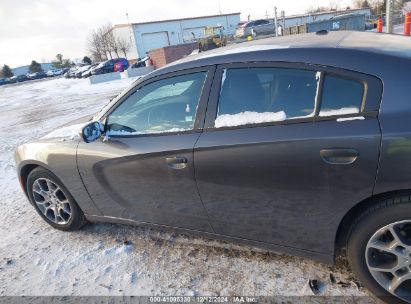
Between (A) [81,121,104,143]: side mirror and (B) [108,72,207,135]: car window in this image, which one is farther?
(A) [81,121,104,143]: side mirror

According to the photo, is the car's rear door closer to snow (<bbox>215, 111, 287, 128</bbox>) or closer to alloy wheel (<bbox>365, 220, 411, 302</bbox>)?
snow (<bbox>215, 111, 287, 128</bbox>)

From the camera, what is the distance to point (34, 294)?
2732mm

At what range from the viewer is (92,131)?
9.11 feet

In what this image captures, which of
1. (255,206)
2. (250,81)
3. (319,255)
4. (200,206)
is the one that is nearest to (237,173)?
(255,206)

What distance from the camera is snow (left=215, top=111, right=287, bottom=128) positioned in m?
2.14

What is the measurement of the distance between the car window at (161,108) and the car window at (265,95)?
24cm

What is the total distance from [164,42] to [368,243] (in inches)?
2075

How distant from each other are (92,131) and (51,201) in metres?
1.26

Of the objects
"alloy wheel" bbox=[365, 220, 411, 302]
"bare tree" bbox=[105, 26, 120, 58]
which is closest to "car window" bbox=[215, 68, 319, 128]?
"alloy wheel" bbox=[365, 220, 411, 302]

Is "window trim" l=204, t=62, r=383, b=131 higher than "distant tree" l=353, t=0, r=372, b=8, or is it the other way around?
"window trim" l=204, t=62, r=383, b=131

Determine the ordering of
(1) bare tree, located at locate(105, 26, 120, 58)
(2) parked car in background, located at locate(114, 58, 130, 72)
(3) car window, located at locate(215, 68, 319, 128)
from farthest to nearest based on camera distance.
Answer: (1) bare tree, located at locate(105, 26, 120, 58), (2) parked car in background, located at locate(114, 58, 130, 72), (3) car window, located at locate(215, 68, 319, 128)

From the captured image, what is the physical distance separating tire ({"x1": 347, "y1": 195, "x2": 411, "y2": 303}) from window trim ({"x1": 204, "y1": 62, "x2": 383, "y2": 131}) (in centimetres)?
54

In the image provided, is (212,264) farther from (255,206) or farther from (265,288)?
(255,206)

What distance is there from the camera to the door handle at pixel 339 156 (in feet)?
6.09
